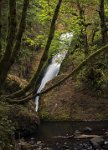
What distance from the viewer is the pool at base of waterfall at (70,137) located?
12922 millimetres

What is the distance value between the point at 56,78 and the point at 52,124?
5.57m

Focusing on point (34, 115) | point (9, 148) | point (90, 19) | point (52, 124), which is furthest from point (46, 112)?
point (9, 148)

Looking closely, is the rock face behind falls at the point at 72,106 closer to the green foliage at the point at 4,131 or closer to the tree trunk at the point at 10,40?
the green foliage at the point at 4,131

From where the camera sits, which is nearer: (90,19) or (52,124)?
(52,124)

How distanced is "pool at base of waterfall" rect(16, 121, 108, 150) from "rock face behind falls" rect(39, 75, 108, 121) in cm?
118

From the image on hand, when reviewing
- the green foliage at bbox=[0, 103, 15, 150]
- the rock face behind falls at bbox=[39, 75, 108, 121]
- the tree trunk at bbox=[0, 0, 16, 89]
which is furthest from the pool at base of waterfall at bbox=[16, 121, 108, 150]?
the tree trunk at bbox=[0, 0, 16, 89]

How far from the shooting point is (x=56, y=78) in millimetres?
23625

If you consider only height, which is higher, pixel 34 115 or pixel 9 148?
pixel 34 115

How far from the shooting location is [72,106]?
20547 mm

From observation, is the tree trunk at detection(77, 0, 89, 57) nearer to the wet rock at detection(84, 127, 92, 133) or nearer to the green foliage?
the wet rock at detection(84, 127, 92, 133)

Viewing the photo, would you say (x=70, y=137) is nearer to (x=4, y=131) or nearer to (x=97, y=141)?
(x=97, y=141)

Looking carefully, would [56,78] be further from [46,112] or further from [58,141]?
[58,141]

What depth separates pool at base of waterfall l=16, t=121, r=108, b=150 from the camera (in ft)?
42.4

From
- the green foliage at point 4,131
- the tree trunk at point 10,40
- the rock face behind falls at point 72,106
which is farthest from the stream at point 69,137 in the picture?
the tree trunk at point 10,40
